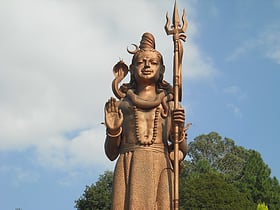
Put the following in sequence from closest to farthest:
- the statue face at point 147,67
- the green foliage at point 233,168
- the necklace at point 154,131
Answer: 1. the necklace at point 154,131
2. the statue face at point 147,67
3. the green foliage at point 233,168

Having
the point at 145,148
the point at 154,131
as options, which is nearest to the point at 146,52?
the point at 154,131

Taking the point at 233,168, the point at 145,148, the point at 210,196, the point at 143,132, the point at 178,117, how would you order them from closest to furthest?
1. the point at 178,117
2. the point at 145,148
3. the point at 143,132
4. the point at 210,196
5. the point at 233,168

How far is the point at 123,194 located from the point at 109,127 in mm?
1291

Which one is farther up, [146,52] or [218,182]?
[218,182]

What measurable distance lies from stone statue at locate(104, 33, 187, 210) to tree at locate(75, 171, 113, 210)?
25.6 metres

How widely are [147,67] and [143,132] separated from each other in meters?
1.35

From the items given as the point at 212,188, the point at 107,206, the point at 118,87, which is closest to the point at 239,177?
the point at 212,188

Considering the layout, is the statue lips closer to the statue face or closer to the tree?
the statue face

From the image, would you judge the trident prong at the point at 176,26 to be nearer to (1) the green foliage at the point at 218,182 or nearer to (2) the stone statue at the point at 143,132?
(2) the stone statue at the point at 143,132

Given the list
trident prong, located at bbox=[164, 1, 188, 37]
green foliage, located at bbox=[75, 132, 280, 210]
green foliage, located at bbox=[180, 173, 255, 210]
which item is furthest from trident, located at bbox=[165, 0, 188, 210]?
green foliage, located at bbox=[180, 173, 255, 210]

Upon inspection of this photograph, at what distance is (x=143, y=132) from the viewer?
10.6 meters

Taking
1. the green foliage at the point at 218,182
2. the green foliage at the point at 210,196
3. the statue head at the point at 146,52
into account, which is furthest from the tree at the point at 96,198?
the statue head at the point at 146,52

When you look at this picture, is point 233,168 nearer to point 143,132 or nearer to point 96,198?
point 96,198

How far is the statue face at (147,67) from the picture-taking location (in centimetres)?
1106
